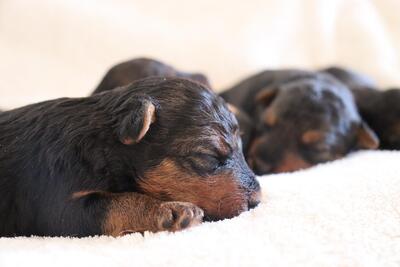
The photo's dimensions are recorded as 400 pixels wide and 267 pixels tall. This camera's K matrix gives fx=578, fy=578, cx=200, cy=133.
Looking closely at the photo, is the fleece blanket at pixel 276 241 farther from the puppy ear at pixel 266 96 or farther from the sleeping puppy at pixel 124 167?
the puppy ear at pixel 266 96

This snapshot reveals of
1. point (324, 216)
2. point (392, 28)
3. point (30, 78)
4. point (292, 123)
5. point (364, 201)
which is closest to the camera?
point (324, 216)

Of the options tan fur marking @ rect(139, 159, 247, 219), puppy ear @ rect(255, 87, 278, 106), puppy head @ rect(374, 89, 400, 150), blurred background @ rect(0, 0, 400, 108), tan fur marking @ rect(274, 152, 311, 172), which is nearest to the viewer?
tan fur marking @ rect(139, 159, 247, 219)

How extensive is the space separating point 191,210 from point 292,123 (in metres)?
1.40

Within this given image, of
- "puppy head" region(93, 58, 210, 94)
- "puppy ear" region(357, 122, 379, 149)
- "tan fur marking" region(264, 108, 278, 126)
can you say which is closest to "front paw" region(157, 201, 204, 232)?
"puppy head" region(93, 58, 210, 94)

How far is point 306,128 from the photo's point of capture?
9.17 ft

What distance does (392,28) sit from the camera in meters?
4.45

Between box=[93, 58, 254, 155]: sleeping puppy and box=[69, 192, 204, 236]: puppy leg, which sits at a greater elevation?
box=[93, 58, 254, 155]: sleeping puppy

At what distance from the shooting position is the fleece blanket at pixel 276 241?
1332 mm

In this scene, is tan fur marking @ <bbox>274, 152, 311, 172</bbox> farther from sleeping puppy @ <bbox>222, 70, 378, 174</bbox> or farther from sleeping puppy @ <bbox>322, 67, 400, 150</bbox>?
sleeping puppy @ <bbox>322, 67, 400, 150</bbox>

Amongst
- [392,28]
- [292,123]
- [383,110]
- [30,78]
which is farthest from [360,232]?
[392,28]

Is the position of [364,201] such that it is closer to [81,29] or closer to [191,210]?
[191,210]

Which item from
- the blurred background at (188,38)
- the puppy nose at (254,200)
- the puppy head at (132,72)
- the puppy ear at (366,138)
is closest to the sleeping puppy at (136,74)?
the puppy head at (132,72)

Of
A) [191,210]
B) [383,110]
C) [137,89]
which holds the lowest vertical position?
[383,110]

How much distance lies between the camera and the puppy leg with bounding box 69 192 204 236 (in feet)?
5.04
